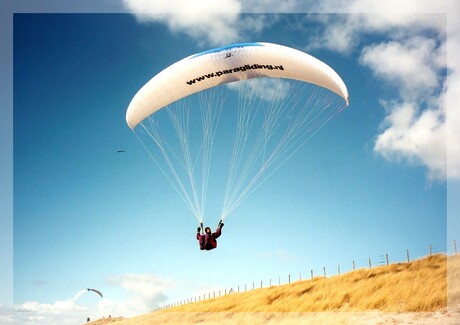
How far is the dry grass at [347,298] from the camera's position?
15.8 m

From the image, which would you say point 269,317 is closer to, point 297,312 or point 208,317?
point 297,312

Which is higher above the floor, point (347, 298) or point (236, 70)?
point (236, 70)

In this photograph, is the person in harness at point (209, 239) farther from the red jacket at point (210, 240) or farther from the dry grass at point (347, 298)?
the dry grass at point (347, 298)

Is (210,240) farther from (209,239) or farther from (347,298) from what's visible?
(347,298)

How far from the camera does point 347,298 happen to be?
18734 mm

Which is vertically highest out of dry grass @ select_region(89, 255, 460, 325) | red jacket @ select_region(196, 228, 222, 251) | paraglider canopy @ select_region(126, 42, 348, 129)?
paraglider canopy @ select_region(126, 42, 348, 129)

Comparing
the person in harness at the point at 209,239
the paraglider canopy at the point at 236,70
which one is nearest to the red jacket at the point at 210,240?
the person in harness at the point at 209,239

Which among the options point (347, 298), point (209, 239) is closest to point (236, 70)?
point (209, 239)

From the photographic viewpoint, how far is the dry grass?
623 inches

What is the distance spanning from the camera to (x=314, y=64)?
52.9 ft

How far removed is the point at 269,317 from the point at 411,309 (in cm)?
658

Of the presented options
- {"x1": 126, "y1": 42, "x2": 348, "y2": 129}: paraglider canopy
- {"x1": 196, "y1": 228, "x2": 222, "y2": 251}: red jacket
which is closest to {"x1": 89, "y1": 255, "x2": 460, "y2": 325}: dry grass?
{"x1": 196, "y1": 228, "x2": 222, "y2": 251}: red jacket

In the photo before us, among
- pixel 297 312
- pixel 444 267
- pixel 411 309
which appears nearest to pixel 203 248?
pixel 297 312

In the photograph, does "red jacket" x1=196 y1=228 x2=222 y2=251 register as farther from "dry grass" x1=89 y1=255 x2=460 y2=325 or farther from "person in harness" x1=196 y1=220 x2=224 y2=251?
"dry grass" x1=89 y1=255 x2=460 y2=325
